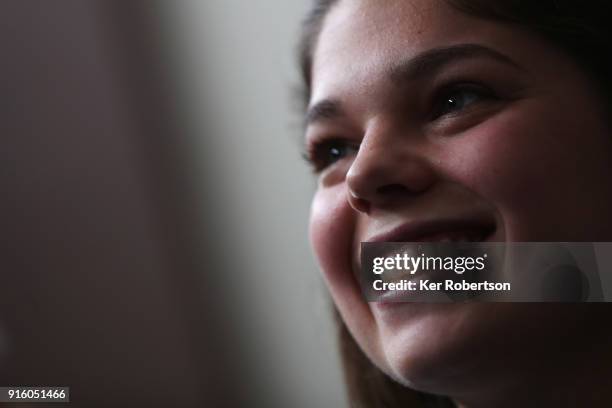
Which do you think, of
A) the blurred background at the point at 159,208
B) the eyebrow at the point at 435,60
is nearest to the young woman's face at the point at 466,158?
the eyebrow at the point at 435,60

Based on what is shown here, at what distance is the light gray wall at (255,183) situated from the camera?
2.29 feet

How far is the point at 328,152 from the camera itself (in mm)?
523

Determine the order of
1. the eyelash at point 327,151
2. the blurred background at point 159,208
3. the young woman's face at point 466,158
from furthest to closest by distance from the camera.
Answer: the blurred background at point 159,208
the eyelash at point 327,151
the young woman's face at point 466,158

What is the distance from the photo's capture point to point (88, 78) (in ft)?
2.47

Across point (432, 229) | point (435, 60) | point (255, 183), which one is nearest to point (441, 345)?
point (432, 229)

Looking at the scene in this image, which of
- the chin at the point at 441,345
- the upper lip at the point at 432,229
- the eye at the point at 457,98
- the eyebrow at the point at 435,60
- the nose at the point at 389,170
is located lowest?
the chin at the point at 441,345

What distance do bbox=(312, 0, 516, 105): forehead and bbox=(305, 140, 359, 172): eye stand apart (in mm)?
43

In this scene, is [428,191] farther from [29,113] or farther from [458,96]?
[29,113]

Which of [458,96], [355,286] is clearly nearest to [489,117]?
[458,96]

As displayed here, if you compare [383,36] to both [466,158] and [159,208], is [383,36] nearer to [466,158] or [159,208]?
[466,158]

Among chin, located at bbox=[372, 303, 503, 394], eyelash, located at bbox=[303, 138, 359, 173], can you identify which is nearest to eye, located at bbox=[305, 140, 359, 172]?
eyelash, located at bbox=[303, 138, 359, 173]

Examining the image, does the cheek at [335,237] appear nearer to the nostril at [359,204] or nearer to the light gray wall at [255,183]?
the nostril at [359,204]

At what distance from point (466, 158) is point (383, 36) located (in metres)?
0.10

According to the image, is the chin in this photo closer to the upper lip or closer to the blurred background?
the upper lip
